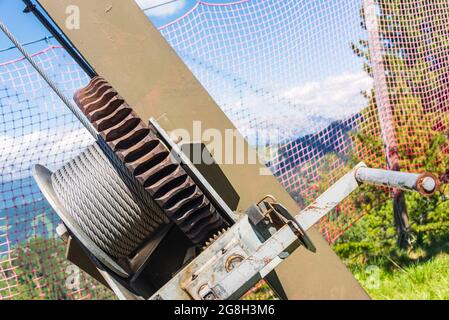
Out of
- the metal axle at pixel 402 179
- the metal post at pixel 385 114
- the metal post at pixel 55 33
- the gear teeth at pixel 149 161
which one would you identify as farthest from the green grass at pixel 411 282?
the metal post at pixel 55 33

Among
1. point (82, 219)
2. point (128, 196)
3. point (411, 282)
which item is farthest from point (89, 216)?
point (411, 282)

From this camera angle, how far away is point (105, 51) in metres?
2.32

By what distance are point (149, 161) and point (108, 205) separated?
35 cm

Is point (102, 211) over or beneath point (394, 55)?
over

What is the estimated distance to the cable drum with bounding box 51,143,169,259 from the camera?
90.1 inches

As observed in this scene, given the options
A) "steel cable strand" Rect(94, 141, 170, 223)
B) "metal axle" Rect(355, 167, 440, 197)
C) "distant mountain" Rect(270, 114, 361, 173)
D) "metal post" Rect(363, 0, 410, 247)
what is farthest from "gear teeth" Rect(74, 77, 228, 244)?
"metal post" Rect(363, 0, 410, 247)

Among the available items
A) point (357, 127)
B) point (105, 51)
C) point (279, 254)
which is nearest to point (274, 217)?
point (279, 254)

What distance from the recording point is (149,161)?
6.89ft

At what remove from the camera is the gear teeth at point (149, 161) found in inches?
82.2

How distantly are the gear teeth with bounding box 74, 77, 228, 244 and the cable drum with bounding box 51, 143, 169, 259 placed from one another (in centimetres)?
21

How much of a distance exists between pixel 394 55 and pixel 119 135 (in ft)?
17.1

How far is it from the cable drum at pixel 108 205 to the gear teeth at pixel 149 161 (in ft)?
0.69

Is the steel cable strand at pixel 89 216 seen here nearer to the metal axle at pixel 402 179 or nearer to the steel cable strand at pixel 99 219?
the steel cable strand at pixel 99 219

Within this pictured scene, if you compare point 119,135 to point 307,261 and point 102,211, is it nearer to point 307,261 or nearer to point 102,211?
point 102,211
